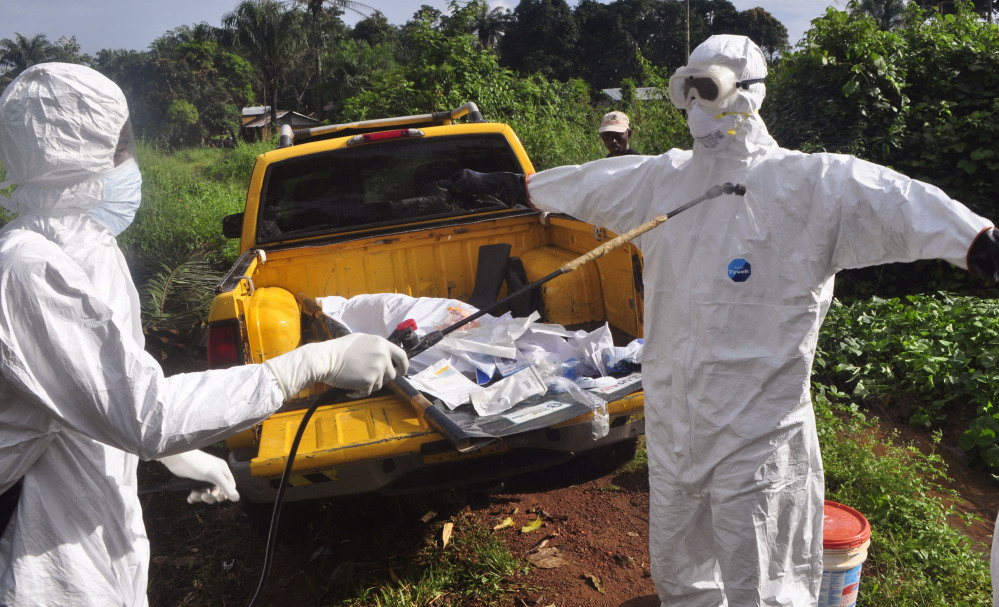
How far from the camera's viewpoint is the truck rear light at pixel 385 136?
4289 millimetres

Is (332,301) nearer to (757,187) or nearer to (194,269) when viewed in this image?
(757,187)

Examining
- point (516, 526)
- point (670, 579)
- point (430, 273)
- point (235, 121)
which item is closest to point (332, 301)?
point (430, 273)

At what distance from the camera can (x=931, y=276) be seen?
6199 millimetres

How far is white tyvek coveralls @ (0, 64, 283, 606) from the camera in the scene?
1366mm

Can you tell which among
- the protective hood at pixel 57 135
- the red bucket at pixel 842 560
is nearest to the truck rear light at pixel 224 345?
the protective hood at pixel 57 135

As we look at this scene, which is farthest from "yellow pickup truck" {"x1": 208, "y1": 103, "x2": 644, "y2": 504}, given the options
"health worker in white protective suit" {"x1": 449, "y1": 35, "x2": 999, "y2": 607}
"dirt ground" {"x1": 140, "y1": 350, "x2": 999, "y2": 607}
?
"health worker in white protective suit" {"x1": 449, "y1": 35, "x2": 999, "y2": 607}

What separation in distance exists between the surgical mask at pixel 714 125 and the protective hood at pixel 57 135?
1.65 meters

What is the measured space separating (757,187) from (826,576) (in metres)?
1.36

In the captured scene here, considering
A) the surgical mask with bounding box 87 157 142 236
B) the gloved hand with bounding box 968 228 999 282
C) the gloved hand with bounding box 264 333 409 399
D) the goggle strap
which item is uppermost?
the goggle strap

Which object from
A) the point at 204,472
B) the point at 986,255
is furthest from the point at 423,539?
the point at 986,255

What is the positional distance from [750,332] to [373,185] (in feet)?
9.16

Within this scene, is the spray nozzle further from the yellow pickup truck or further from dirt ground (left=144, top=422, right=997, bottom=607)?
dirt ground (left=144, top=422, right=997, bottom=607)

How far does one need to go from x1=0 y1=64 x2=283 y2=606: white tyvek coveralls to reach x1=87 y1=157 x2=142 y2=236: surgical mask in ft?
0.08

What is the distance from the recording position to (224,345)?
3012 millimetres
